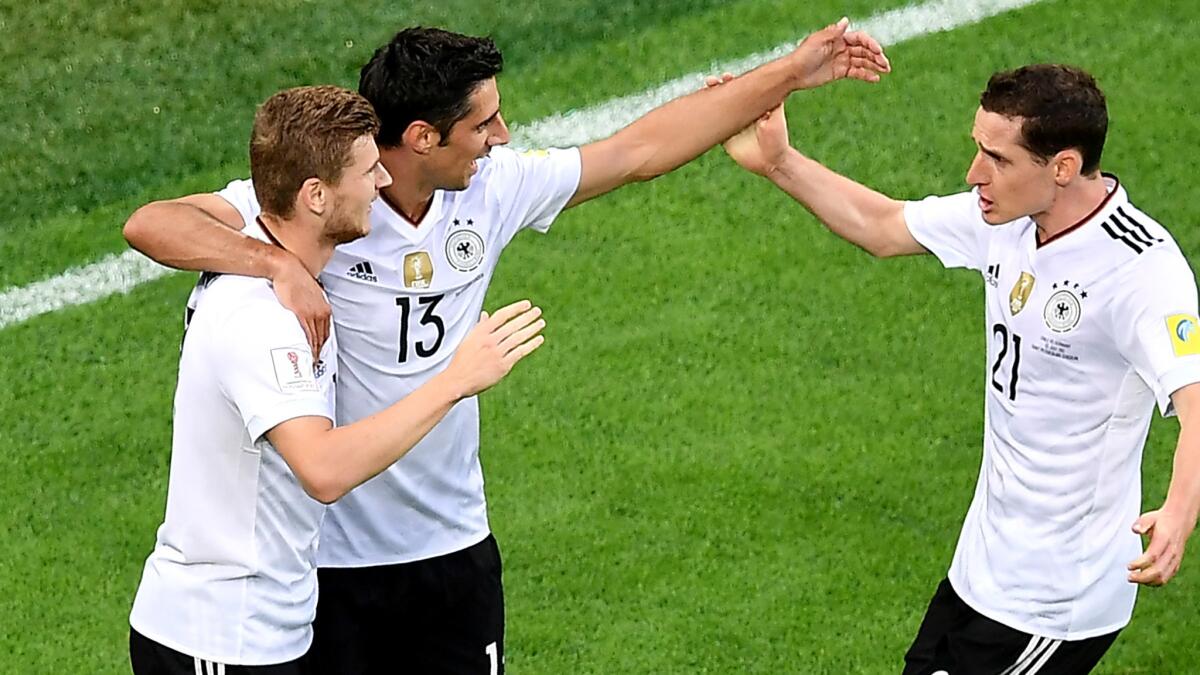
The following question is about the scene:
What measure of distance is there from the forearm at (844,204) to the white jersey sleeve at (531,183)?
1.90 feet

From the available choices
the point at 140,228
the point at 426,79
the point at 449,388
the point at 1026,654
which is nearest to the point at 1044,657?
the point at 1026,654

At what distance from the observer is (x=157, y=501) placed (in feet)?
21.9

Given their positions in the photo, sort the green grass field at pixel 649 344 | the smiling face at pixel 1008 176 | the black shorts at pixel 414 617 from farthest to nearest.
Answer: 1. the green grass field at pixel 649 344
2. the black shorts at pixel 414 617
3. the smiling face at pixel 1008 176

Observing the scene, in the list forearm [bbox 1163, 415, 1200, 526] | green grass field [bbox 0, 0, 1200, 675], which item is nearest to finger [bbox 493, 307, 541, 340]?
forearm [bbox 1163, 415, 1200, 526]

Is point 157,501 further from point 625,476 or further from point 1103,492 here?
point 1103,492

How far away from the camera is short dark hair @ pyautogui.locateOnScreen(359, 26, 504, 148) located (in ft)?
14.3

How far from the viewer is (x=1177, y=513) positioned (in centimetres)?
396

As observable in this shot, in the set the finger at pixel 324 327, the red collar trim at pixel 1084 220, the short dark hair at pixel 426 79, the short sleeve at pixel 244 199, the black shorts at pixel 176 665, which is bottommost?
the black shorts at pixel 176 665

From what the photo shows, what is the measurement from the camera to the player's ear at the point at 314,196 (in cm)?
393

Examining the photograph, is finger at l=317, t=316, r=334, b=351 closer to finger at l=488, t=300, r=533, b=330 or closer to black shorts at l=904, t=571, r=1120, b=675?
finger at l=488, t=300, r=533, b=330

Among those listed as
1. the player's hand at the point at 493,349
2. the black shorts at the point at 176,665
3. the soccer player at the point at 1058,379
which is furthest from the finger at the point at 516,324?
the soccer player at the point at 1058,379

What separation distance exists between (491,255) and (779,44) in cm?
528

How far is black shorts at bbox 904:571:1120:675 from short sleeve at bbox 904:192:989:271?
33.0 inches

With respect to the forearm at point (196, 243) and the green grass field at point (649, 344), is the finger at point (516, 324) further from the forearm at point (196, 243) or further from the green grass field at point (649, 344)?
the green grass field at point (649, 344)
